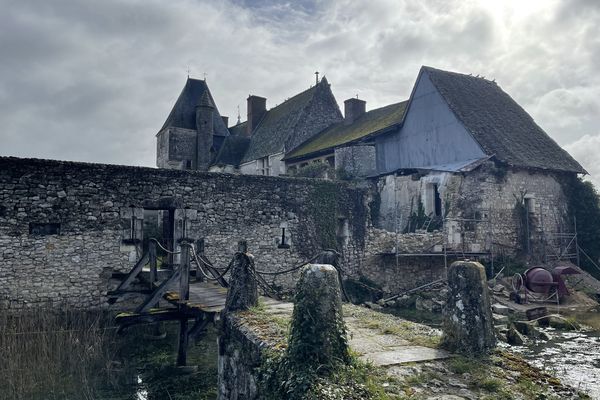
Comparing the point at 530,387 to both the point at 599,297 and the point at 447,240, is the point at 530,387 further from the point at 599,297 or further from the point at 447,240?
the point at 599,297

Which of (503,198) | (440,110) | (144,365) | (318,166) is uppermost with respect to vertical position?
(440,110)

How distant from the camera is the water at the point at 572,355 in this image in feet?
24.9

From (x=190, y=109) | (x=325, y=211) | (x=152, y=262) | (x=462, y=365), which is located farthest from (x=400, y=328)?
(x=190, y=109)

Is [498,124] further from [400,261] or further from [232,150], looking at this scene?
[232,150]

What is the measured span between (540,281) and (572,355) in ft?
19.7

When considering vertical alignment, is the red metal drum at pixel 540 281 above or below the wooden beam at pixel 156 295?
below

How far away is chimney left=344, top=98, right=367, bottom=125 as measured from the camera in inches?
1003

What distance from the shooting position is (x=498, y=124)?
20.4 metres

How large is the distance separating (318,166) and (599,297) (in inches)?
491

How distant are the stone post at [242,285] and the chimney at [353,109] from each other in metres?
20.0

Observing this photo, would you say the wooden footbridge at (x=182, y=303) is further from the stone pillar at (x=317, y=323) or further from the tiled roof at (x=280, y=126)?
the tiled roof at (x=280, y=126)

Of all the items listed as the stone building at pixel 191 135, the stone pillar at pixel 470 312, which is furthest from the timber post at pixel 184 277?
the stone building at pixel 191 135

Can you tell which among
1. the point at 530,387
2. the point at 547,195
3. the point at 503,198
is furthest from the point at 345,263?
the point at 530,387

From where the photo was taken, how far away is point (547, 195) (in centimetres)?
1948
